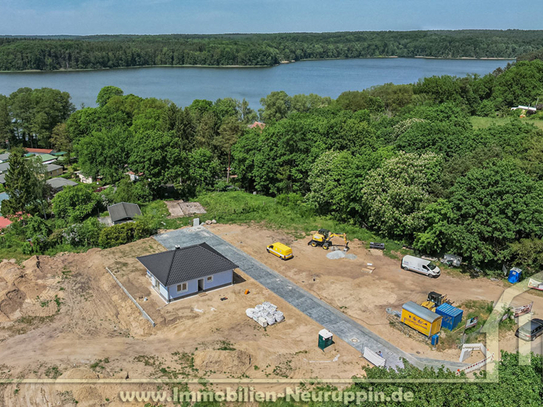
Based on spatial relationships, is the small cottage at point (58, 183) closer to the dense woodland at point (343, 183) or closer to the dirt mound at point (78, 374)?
the dense woodland at point (343, 183)

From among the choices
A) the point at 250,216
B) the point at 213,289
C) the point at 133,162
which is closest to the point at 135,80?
the point at 133,162

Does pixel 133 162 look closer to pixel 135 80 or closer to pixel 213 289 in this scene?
pixel 213 289

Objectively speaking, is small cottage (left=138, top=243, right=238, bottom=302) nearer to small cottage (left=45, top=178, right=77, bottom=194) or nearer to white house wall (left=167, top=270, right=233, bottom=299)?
white house wall (left=167, top=270, right=233, bottom=299)

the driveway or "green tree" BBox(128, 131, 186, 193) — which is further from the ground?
"green tree" BBox(128, 131, 186, 193)

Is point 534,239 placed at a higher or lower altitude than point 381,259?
higher

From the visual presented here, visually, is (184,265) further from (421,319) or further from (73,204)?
(73,204)

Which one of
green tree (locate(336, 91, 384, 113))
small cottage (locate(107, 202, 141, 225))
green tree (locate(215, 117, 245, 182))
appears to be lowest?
small cottage (locate(107, 202, 141, 225))

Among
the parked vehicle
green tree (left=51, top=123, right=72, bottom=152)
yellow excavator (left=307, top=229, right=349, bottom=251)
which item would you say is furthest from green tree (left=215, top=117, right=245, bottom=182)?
the parked vehicle
